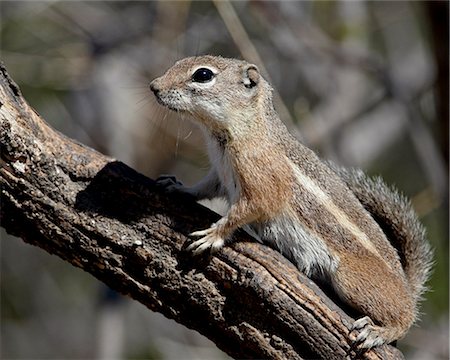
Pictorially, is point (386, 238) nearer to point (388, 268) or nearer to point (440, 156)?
point (388, 268)

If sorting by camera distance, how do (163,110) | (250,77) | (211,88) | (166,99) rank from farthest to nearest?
1. (163,110)
2. (250,77)
3. (211,88)
4. (166,99)

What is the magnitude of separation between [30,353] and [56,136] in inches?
262

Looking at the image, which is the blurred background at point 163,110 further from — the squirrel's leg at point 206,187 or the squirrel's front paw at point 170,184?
the squirrel's front paw at point 170,184

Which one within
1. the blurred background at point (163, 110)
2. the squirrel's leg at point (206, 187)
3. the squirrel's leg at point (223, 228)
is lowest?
the squirrel's leg at point (223, 228)

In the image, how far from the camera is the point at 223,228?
4.16m

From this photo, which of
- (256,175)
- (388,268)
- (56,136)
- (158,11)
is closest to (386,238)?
(388,268)

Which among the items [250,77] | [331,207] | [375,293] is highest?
[250,77]

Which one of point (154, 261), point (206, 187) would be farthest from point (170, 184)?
point (154, 261)

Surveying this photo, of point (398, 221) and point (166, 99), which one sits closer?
point (166, 99)

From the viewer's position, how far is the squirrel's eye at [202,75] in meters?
4.54

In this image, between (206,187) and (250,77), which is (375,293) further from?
(250,77)

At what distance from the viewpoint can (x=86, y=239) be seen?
13.1 feet

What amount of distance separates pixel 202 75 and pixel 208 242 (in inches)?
40.8

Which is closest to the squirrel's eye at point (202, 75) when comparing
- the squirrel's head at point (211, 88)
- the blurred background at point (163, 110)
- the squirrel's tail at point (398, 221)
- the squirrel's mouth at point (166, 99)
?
the squirrel's head at point (211, 88)
